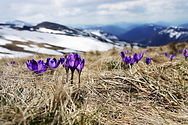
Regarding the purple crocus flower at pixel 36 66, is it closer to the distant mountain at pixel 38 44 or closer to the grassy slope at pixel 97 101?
the grassy slope at pixel 97 101

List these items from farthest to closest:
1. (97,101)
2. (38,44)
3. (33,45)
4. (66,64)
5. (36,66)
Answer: (38,44) → (33,45) → (36,66) → (66,64) → (97,101)

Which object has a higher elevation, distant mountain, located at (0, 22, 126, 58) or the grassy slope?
distant mountain, located at (0, 22, 126, 58)

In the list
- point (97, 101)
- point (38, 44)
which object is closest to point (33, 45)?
point (38, 44)

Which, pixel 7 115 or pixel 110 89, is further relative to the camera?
pixel 110 89

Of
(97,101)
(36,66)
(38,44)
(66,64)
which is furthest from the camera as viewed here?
(38,44)

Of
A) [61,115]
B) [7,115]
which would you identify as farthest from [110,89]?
[7,115]

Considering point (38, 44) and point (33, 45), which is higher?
point (38, 44)

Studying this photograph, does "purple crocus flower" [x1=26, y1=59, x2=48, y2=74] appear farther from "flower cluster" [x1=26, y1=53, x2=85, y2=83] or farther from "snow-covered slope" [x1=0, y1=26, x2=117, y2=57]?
"snow-covered slope" [x1=0, y1=26, x2=117, y2=57]

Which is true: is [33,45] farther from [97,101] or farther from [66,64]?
[97,101]

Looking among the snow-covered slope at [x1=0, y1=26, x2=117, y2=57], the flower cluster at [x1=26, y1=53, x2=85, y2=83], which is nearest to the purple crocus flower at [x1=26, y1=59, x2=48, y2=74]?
the flower cluster at [x1=26, y1=53, x2=85, y2=83]

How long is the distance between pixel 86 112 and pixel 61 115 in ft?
0.86

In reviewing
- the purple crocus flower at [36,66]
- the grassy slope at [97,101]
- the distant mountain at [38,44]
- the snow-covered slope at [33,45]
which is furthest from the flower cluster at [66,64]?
the snow-covered slope at [33,45]

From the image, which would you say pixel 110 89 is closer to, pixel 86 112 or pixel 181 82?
pixel 86 112

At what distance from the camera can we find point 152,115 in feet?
4.93
